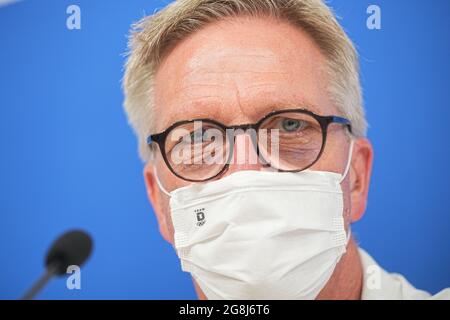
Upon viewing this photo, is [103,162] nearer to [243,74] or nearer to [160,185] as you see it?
[160,185]

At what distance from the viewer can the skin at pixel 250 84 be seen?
1.06 meters

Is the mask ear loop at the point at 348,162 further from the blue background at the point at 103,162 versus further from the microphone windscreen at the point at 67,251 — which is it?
the microphone windscreen at the point at 67,251

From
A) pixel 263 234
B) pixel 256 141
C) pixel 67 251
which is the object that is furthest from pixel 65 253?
pixel 256 141

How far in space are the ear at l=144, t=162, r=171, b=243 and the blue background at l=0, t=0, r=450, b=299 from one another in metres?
0.10

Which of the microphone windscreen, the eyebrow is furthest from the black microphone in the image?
the eyebrow

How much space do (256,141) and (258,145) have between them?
1cm

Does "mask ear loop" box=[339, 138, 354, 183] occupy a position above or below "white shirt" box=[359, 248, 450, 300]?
above

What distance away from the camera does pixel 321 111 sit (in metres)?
1.09

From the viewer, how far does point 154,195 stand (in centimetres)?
133

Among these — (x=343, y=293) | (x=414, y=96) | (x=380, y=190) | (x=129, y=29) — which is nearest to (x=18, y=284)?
(x=129, y=29)

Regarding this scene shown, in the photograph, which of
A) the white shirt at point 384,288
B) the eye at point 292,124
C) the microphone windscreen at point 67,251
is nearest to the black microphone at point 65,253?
the microphone windscreen at point 67,251

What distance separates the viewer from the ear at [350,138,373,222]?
1.18m

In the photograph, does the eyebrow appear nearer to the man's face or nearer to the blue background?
the man's face
